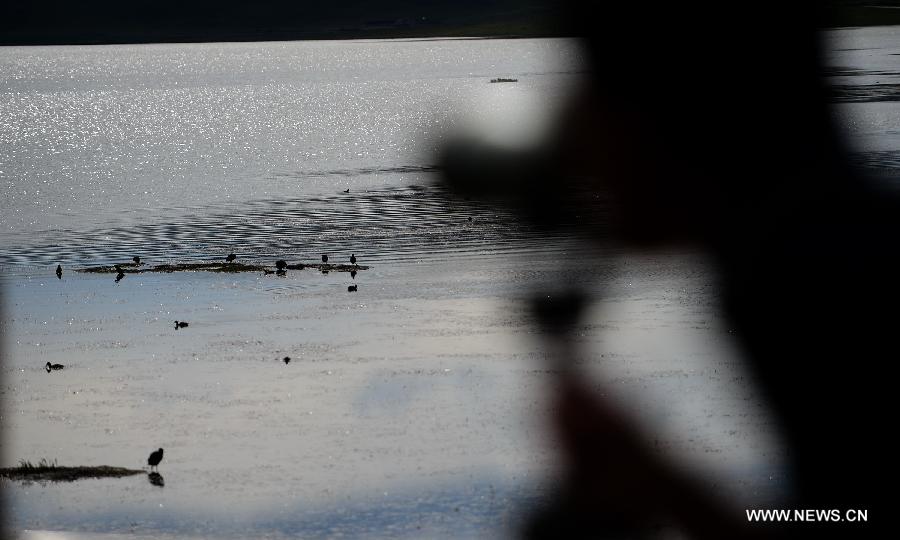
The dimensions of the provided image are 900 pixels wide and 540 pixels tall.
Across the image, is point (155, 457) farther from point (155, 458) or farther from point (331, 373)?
point (331, 373)

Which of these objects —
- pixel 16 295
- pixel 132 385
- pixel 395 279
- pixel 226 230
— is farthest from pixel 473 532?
pixel 226 230

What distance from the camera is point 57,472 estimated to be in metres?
31.9

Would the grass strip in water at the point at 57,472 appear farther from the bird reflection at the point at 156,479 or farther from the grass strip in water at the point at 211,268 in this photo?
the grass strip in water at the point at 211,268

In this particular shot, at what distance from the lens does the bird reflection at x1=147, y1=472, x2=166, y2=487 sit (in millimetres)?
31625

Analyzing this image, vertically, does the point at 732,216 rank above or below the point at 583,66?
below

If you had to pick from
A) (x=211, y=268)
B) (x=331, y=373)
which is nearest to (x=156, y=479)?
(x=331, y=373)

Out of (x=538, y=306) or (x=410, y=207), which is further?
(x=410, y=207)

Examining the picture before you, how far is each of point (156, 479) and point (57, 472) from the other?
2.46 m

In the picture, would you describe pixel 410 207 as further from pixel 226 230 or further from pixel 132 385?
pixel 132 385

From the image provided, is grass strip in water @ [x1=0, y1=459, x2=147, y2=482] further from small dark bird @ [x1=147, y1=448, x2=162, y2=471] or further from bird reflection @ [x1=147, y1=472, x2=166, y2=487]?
small dark bird @ [x1=147, y1=448, x2=162, y2=471]

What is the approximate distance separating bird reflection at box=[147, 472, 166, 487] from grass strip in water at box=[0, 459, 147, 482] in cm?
36

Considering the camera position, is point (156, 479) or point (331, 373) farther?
point (331, 373)

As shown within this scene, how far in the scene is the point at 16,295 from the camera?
5866 centimetres

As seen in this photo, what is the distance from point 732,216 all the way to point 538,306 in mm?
303
